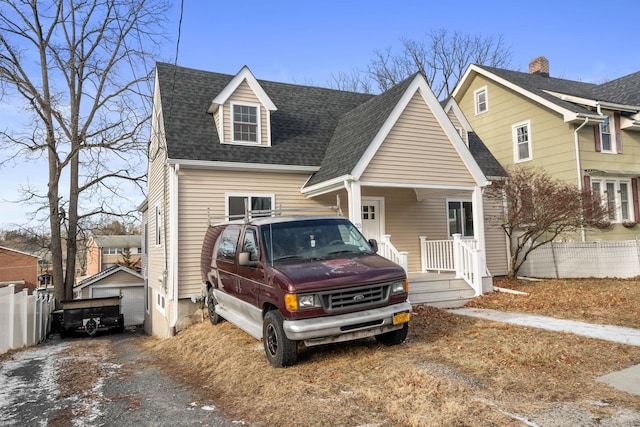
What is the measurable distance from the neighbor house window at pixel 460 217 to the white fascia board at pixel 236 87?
Answer: 708cm

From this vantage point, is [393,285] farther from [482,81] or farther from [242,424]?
[482,81]

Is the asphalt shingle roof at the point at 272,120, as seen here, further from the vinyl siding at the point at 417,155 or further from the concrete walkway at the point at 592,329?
the concrete walkway at the point at 592,329

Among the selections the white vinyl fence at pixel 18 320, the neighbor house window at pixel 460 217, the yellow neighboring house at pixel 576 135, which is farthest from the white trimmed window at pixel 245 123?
the yellow neighboring house at pixel 576 135

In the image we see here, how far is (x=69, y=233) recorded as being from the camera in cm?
2473

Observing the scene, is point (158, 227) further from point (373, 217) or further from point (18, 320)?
point (373, 217)

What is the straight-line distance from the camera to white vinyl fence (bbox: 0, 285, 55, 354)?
1144cm

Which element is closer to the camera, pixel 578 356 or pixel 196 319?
pixel 578 356

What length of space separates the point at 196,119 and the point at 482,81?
1515cm

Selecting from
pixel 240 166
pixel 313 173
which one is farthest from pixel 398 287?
pixel 313 173

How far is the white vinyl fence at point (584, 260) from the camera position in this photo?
15094 millimetres

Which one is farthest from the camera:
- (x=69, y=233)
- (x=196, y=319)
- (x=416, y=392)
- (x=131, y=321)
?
(x=131, y=321)

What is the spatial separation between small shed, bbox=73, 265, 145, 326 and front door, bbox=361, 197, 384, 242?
2283 centimetres

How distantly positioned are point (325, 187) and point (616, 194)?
13547 mm

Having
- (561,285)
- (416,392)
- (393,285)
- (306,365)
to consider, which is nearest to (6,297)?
(306,365)
